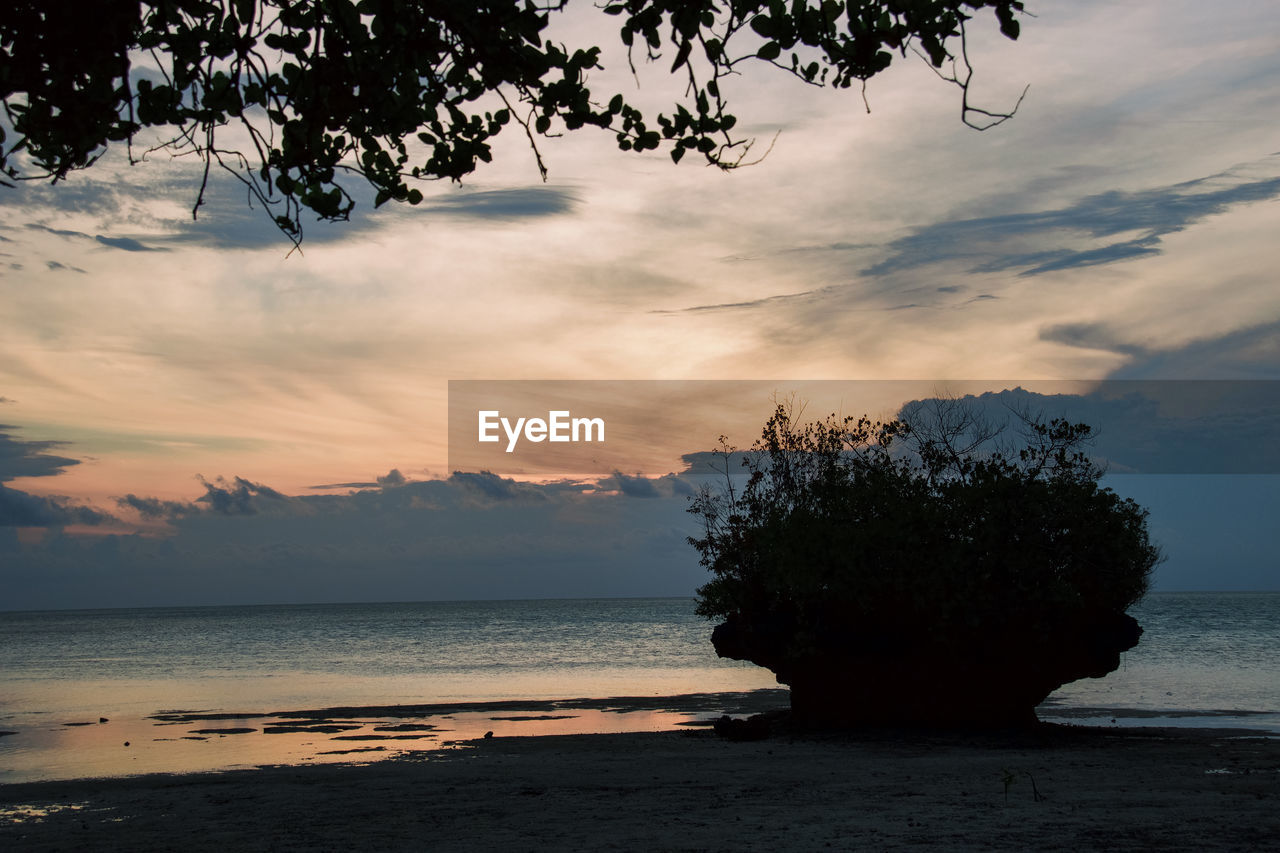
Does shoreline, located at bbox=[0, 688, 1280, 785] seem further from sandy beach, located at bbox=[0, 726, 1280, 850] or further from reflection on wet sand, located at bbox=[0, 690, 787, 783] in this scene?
sandy beach, located at bbox=[0, 726, 1280, 850]

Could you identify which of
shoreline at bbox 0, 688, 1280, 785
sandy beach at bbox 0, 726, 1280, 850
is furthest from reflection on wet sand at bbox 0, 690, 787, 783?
sandy beach at bbox 0, 726, 1280, 850

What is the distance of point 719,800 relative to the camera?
49.0 ft

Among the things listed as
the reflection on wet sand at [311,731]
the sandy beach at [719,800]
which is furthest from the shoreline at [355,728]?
the sandy beach at [719,800]

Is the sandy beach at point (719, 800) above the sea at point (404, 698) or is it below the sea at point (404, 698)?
above

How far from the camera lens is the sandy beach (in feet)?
39.9

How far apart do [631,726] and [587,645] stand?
175 ft

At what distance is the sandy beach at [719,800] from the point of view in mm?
12156

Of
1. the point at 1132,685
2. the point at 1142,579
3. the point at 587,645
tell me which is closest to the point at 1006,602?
the point at 1142,579

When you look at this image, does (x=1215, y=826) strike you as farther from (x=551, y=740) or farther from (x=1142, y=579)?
(x=551, y=740)

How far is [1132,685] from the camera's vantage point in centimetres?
4269

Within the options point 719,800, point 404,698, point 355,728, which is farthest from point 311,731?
point 719,800

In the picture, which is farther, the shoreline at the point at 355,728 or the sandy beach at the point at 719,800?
the shoreline at the point at 355,728

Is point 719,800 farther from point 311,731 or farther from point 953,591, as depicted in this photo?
point 311,731

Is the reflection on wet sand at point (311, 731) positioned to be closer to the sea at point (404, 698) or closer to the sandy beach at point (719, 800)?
the sea at point (404, 698)
